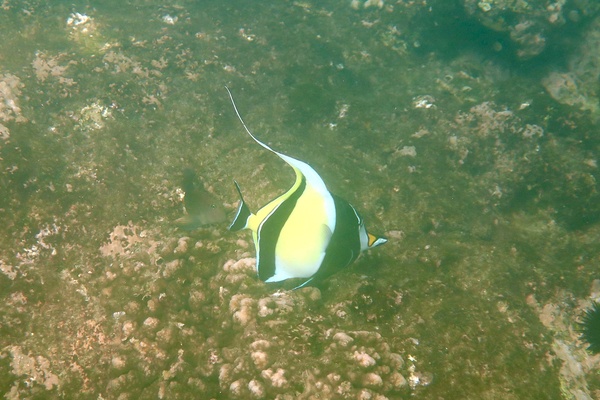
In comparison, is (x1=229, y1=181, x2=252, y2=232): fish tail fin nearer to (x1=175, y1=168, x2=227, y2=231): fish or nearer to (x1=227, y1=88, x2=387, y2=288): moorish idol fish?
(x1=227, y1=88, x2=387, y2=288): moorish idol fish

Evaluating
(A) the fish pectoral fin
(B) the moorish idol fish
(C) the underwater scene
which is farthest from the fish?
(A) the fish pectoral fin

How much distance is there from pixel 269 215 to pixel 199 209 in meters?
1.89

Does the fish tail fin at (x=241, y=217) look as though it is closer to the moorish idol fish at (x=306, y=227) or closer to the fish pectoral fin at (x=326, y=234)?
the moorish idol fish at (x=306, y=227)

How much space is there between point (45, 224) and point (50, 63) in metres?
2.32

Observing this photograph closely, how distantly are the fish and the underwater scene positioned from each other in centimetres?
2

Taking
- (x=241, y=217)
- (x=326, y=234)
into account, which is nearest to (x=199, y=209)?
(x=241, y=217)

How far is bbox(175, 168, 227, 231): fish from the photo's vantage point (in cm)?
338

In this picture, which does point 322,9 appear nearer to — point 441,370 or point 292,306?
point 292,306

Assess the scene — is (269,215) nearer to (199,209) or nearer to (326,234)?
(326,234)

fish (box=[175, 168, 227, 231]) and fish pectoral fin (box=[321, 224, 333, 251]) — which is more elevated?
fish pectoral fin (box=[321, 224, 333, 251])

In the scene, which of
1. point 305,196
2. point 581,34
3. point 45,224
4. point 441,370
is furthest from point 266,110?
point 581,34

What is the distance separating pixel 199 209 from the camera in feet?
11.2

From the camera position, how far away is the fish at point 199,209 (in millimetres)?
3377

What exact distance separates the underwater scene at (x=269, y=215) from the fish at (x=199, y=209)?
15 millimetres
